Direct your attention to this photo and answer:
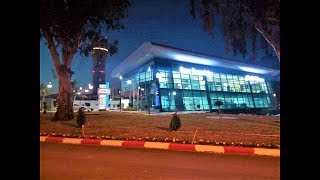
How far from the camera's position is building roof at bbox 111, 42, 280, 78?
141ft

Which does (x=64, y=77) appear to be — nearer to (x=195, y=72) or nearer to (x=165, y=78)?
(x=165, y=78)

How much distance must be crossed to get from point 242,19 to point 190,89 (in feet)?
98.4

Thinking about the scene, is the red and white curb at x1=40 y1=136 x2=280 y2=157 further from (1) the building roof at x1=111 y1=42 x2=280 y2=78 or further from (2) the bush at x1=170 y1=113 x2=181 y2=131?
(1) the building roof at x1=111 y1=42 x2=280 y2=78

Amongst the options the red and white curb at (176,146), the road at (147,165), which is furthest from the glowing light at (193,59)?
the road at (147,165)

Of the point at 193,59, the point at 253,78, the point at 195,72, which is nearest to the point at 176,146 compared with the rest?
the point at 193,59

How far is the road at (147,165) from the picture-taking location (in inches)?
298

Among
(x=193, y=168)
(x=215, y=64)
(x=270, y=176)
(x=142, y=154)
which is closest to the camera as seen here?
(x=270, y=176)

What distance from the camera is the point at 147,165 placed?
8.81 meters
